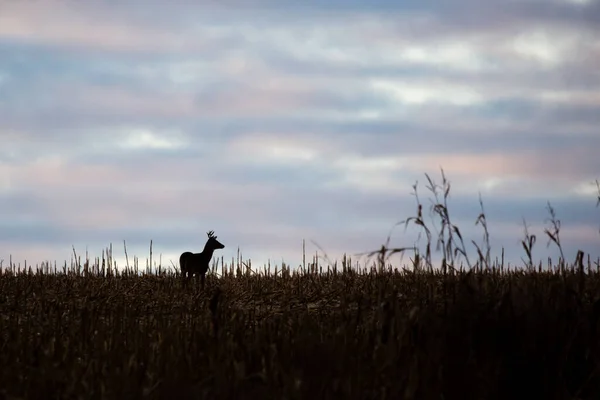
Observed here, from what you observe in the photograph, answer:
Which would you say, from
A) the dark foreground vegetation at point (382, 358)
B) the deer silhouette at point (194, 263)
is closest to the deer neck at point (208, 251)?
the deer silhouette at point (194, 263)

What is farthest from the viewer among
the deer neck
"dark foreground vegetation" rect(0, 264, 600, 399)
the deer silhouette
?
the deer neck

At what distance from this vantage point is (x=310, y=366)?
5.51 m

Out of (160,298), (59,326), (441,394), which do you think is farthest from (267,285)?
(441,394)

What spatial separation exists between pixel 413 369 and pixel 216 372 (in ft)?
4.10

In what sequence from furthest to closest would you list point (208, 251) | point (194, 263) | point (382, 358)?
point (208, 251)
point (194, 263)
point (382, 358)

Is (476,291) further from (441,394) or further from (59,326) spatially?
(59,326)

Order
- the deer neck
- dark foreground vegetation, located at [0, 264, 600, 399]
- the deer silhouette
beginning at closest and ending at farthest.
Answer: dark foreground vegetation, located at [0, 264, 600, 399] → the deer silhouette → the deer neck

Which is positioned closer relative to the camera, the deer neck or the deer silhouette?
the deer silhouette

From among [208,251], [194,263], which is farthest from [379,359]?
[208,251]

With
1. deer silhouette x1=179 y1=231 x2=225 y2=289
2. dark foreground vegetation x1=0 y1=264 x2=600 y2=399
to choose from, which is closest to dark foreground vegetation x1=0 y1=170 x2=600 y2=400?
dark foreground vegetation x1=0 y1=264 x2=600 y2=399

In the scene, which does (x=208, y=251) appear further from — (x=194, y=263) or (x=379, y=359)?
(x=379, y=359)

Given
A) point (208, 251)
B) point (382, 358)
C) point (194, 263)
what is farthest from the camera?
point (208, 251)

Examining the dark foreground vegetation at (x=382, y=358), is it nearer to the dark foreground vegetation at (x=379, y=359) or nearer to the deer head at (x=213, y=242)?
the dark foreground vegetation at (x=379, y=359)

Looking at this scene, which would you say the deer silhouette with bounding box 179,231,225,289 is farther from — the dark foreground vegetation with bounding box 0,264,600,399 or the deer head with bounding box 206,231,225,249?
the dark foreground vegetation with bounding box 0,264,600,399
